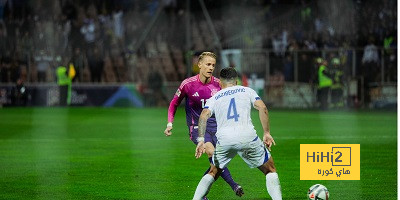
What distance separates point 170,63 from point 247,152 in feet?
86.4

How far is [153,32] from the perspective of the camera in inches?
1444

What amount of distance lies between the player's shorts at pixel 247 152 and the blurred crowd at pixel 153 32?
→ 2436 cm

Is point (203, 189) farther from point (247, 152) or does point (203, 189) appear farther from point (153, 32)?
point (153, 32)

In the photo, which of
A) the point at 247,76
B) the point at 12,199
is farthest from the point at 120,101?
the point at 12,199

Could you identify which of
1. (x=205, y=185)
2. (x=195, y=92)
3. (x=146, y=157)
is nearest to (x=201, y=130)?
(x=205, y=185)

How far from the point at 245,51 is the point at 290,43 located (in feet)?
6.95

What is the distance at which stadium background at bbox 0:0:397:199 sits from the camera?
71.4ft

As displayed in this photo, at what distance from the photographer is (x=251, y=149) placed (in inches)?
331

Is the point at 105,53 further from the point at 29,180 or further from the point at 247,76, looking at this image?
the point at 29,180

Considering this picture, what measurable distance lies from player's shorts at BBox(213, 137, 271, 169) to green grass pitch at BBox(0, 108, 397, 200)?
71.1 inches

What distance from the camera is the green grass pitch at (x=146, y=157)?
429 inches

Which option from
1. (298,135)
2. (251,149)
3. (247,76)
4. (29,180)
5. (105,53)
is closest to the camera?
(251,149)

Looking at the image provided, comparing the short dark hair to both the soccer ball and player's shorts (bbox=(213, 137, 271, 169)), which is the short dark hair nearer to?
player's shorts (bbox=(213, 137, 271, 169))
